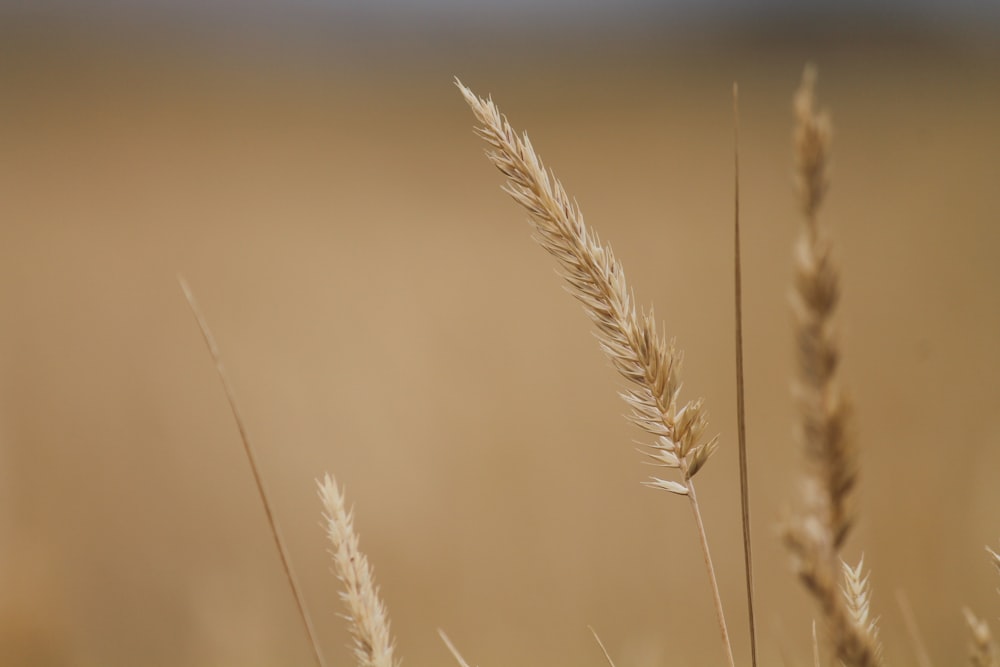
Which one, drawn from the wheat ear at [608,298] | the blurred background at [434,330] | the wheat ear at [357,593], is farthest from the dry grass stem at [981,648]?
the blurred background at [434,330]

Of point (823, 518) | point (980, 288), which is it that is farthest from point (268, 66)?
point (823, 518)

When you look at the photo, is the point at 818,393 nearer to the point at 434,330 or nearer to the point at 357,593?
the point at 357,593

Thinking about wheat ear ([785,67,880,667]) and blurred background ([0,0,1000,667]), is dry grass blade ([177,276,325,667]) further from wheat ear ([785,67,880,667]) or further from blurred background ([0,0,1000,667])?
blurred background ([0,0,1000,667])

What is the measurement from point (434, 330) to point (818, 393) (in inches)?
174

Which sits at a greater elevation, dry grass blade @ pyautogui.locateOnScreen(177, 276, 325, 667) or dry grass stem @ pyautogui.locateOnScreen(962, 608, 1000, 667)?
dry grass blade @ pyautogui.locateOnScreen(177, 276, 325, 667)

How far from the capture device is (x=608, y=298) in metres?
0.52

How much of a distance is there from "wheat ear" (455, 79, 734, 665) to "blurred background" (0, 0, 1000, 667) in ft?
4.81

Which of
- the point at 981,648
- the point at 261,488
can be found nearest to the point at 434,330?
the point at 261,488

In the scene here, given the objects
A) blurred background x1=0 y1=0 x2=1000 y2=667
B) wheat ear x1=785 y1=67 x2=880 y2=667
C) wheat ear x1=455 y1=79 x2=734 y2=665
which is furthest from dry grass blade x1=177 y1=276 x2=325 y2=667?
blurred background x1=0 y1=0 x2=1000 y2=667

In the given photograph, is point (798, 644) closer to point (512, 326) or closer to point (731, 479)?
point (731, 479)

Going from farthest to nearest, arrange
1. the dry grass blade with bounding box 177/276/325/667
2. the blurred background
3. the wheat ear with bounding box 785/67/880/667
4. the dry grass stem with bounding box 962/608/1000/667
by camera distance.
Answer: the blurred background
the dry grass blade with bounding box 177/276/325/667
the dry grass stem with bounding box 962/608/1000/667
the wheat ear with bounding box 785/67/880/667

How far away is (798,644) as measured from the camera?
2547 millimetres

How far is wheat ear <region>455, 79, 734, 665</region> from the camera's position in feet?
1.69

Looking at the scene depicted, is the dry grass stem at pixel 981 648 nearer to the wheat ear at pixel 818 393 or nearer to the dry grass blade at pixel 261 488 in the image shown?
the wheat ear at pixel 818 393
